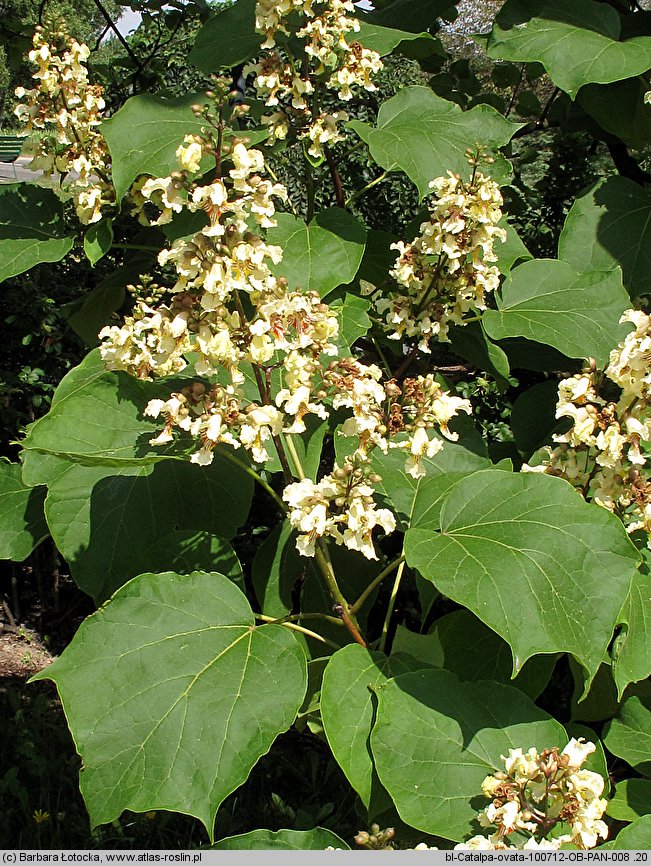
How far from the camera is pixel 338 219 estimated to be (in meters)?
2.40

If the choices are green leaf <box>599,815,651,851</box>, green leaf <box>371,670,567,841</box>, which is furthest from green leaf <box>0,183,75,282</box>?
green leaf <box>599,815,651,851</box>

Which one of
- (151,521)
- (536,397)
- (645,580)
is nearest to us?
(645,580)

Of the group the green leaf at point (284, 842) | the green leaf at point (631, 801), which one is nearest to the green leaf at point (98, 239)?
the green leaf at point (284, 842)

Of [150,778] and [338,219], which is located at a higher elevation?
[338,219]

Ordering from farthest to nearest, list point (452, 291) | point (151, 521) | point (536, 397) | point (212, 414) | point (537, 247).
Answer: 1. point (537, 247)
2. point (536, 397)
3. point (452, 291)
4. point (151, 521)
5. point (212, 414)

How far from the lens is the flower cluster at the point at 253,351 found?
1604mm

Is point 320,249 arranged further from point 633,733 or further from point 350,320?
point 633,733

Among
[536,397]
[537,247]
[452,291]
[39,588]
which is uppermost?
[452,291]

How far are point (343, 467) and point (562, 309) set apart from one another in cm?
94

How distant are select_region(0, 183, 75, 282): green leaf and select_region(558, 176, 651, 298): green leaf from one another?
1.50 metres

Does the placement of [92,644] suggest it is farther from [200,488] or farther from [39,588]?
[39,588]

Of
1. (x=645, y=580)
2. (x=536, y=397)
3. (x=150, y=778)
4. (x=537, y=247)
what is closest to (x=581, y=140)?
(x=537, y=247)

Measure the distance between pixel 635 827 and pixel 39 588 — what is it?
3.23 metres

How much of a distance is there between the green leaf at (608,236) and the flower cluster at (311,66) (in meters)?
0.75
